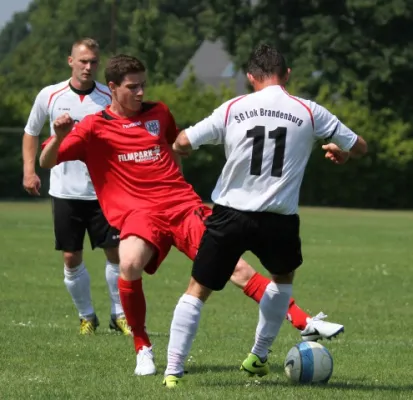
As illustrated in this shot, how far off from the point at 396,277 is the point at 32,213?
20.0 metres

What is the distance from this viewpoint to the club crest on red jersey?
8086mm

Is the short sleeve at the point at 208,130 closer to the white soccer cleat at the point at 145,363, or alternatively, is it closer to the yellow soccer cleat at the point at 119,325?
the white soccer cleat at the point at 145,363

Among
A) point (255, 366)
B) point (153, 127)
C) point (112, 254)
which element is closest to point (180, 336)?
point (255, 366)

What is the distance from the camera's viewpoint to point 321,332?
301 inches

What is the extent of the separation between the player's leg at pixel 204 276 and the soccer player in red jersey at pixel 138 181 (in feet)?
2.07

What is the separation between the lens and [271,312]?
7410 mm

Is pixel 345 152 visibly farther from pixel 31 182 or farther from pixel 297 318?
pixel 31 182

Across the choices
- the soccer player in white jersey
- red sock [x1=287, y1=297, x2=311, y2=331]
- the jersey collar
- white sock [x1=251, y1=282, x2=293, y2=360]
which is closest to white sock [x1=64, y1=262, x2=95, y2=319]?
the jersey collar

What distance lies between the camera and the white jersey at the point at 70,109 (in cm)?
1009

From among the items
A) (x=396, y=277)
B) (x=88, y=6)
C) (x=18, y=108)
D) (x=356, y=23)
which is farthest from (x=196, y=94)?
(x=88, y=6)

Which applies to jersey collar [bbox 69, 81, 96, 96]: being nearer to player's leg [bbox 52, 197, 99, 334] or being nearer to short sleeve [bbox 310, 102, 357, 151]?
player's leg [bbox 52, 197, 99, 334]

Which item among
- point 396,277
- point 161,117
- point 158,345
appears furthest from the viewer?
point 396,277

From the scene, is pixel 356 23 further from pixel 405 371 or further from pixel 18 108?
pixel 405 371

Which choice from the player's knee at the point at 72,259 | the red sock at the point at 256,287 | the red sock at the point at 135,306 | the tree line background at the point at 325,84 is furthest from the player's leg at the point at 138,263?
the tree line background at the point at 325,84
